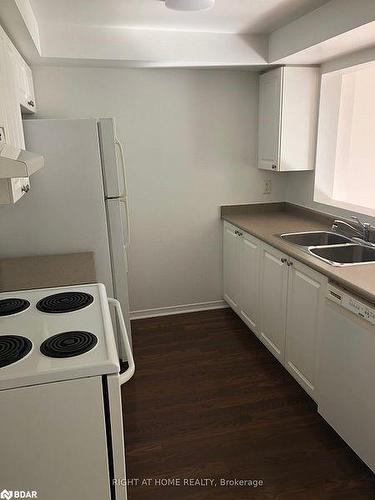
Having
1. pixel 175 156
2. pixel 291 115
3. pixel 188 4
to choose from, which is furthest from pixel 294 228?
pixel 188 4

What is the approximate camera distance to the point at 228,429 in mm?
2168

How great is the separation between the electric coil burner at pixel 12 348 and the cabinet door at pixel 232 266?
2083 millimetres

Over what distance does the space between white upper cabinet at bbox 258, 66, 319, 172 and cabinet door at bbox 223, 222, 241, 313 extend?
2.19ft

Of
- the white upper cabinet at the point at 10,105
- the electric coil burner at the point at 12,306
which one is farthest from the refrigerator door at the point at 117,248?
the electric coil burner at the point at 12,306

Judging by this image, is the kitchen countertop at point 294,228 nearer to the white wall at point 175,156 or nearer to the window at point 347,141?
the white wall at point 175,156

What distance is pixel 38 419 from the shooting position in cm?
122

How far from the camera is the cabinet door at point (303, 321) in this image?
2125 mm

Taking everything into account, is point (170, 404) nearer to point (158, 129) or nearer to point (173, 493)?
point (173, 493)

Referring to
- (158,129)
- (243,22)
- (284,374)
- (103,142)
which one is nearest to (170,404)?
(284,374)

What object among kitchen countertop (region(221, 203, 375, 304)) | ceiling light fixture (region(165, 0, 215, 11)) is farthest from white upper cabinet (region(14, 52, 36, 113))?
kitchen countertop (region(221, 203, 375, 304))

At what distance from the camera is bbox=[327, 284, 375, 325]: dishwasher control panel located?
166 cm

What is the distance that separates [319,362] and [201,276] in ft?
5.51

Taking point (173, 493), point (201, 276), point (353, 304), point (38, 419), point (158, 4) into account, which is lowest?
point (173, 493)

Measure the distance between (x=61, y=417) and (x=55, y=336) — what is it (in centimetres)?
31
